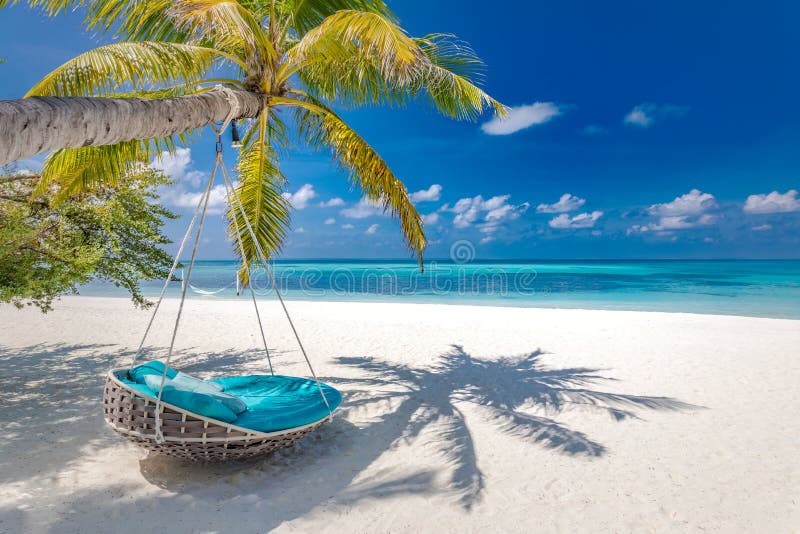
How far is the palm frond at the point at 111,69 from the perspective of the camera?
9.59 feet

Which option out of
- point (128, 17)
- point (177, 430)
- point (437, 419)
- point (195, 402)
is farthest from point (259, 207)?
point (437, 419)

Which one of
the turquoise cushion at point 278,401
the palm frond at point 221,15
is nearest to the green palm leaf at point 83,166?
the palm frond at point 221,15

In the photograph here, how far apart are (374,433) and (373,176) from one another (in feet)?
7.95

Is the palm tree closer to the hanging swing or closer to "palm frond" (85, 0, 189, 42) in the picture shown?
"palm frond" (85, 0, 189, 42)

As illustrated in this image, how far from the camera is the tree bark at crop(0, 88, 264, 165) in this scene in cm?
204

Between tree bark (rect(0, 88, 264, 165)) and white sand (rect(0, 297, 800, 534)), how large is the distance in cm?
205

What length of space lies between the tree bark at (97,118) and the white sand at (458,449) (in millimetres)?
2054

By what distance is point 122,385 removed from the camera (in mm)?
2684

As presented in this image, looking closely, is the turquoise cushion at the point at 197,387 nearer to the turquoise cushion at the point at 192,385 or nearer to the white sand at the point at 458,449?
the turquoise cushion at the point at 192,385

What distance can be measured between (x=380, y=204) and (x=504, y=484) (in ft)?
9.26

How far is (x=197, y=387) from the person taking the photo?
10.4ft

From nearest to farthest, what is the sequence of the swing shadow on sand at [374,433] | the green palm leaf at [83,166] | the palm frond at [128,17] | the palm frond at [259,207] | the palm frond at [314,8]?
the swing shadow on sand at [374,433] < the palm frond at [128,17] < the green palm leaf at [83,166] < the palm frond at [314,8] < the palm frond at [259,207]

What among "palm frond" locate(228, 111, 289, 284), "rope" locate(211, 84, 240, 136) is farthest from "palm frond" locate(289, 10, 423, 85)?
"palm frond" locate(228, 111, 289, 284)

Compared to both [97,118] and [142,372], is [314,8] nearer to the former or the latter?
[97,118]
